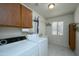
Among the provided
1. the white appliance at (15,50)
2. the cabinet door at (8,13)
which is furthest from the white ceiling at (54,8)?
the white appliance at (15,50)

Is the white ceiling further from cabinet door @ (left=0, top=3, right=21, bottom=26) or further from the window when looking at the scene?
the window

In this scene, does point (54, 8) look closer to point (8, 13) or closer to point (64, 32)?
point (64, 32)

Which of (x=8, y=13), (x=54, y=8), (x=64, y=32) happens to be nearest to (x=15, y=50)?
(x=8, y=13)

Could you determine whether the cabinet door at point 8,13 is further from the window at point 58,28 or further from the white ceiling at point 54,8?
the window at point 58,28

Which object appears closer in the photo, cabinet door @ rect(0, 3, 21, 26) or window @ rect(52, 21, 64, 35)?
cabinet door @ rect(0, 3, 21, 26)

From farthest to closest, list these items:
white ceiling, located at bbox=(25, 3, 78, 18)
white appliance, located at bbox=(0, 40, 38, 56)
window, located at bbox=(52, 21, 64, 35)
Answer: window, located at bbox=(52, 21, 64, 35) < white ceiling, located at bbox=(25, 3, 78, 18) < white appliance, located at bbox=(0, 40, 38, 56)

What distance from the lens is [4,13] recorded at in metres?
1.66

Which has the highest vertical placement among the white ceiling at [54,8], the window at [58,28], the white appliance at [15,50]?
the white ceiling at [54,8]

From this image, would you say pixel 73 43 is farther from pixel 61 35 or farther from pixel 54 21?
pixel 54 21

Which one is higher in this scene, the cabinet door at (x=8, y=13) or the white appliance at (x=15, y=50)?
the cabinet door at (x=8, y=13)

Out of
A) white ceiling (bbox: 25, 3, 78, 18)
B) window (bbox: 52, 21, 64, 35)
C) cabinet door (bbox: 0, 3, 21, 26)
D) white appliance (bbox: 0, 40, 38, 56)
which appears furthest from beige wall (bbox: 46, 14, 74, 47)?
cabinet door (bbox: 0, 3, 21, 26)

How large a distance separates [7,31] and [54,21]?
14.8 feet

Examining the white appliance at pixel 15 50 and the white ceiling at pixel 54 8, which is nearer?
the white appliance at pixel 15 50

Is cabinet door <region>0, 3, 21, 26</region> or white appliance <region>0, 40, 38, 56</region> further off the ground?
cabinet door <region>0, 3, 21, 26</region>
